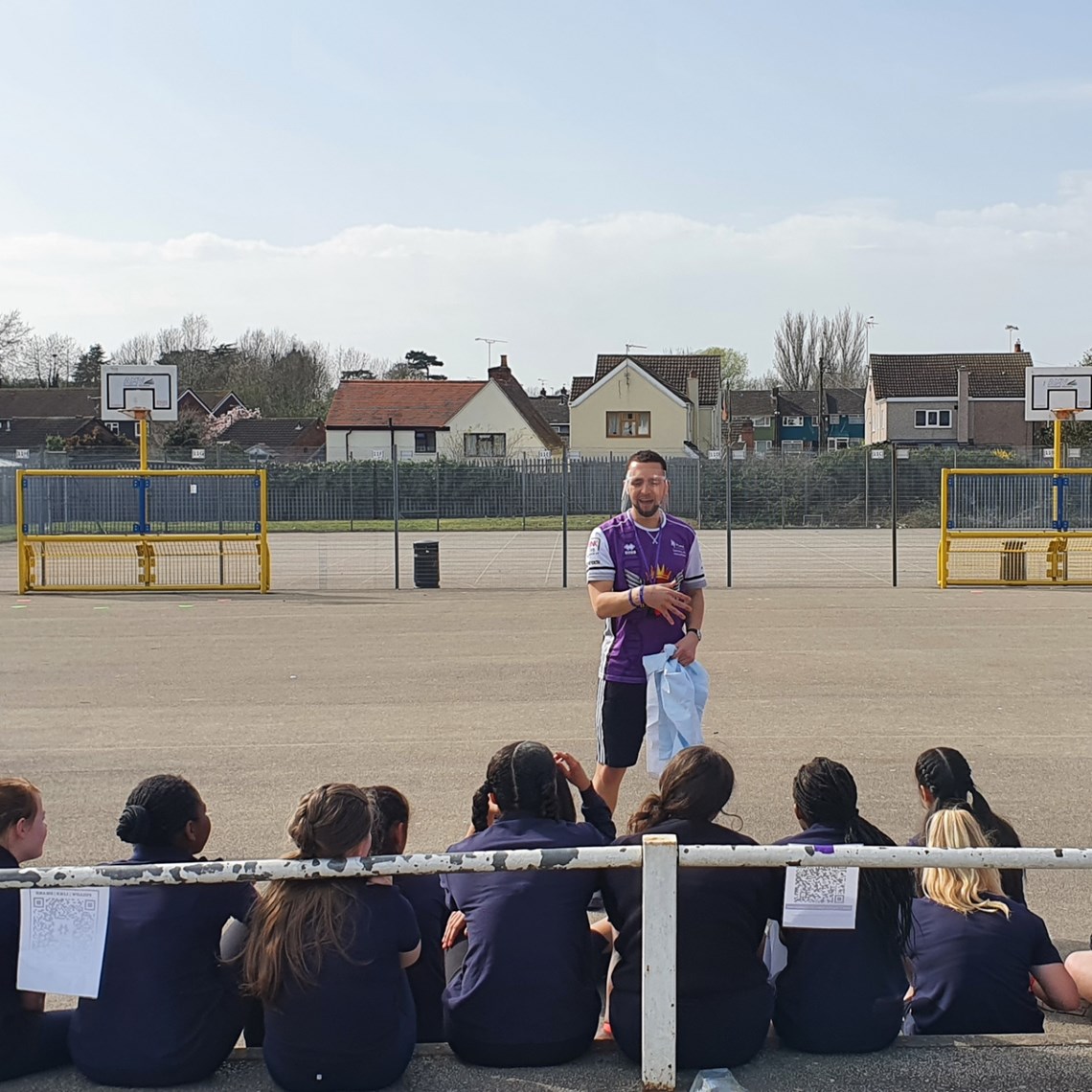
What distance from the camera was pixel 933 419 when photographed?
241ft

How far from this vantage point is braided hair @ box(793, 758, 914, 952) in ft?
12.5

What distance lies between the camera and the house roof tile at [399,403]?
2648 inches

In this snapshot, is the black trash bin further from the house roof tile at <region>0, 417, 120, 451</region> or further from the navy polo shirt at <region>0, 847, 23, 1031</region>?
the house roof tile at <region>0, 417, 120, 451</region>

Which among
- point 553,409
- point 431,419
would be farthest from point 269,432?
point 553,409

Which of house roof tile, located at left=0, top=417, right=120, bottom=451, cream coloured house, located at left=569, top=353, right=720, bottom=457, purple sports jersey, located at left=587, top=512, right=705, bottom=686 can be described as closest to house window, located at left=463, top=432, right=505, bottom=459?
cream coloured house, located at left=569, top=353, right=720, bottom=457

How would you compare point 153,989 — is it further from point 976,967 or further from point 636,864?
point 976,967

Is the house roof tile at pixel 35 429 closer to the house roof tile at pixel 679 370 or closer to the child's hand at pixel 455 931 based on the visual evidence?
the house roof tile at pixel 679 370

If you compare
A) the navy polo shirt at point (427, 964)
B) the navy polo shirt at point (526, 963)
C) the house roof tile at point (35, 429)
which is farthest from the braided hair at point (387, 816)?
the house roof tile at point (35, 429)

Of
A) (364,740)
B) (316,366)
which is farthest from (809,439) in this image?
(364,740)

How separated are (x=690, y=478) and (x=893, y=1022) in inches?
1377

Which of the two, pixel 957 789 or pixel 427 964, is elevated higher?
pixel 957 789

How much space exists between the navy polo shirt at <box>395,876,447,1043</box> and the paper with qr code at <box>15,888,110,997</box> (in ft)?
3.09

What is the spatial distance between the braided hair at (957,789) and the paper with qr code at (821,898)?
996 mm

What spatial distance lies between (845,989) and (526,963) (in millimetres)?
974
